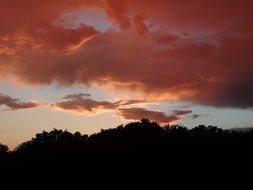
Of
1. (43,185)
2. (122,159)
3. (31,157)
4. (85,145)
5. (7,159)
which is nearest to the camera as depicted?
(122,159)

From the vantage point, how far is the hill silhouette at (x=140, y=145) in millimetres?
35625

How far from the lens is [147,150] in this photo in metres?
38.5

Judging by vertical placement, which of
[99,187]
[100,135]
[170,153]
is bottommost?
[99,187]

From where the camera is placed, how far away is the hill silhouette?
35625 millimetres

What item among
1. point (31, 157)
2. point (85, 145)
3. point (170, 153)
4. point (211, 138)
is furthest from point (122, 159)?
point (31, 157)

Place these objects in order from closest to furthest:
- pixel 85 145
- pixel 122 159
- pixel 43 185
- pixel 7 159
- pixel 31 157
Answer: pixel 122 159 → pixel 43 185 → pixel 85 145 → pixel 31 157 → pixel 7 159

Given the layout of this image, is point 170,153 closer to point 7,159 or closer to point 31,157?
point 31,157

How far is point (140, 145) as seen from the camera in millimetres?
40281

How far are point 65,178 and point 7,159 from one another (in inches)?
790

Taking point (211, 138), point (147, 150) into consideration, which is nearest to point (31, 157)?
point (147, 150)

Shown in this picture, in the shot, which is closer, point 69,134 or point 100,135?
point 100,135

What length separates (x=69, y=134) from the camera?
6328 cm

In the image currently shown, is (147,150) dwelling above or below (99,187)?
above

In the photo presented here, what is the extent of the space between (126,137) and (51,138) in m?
19.1
